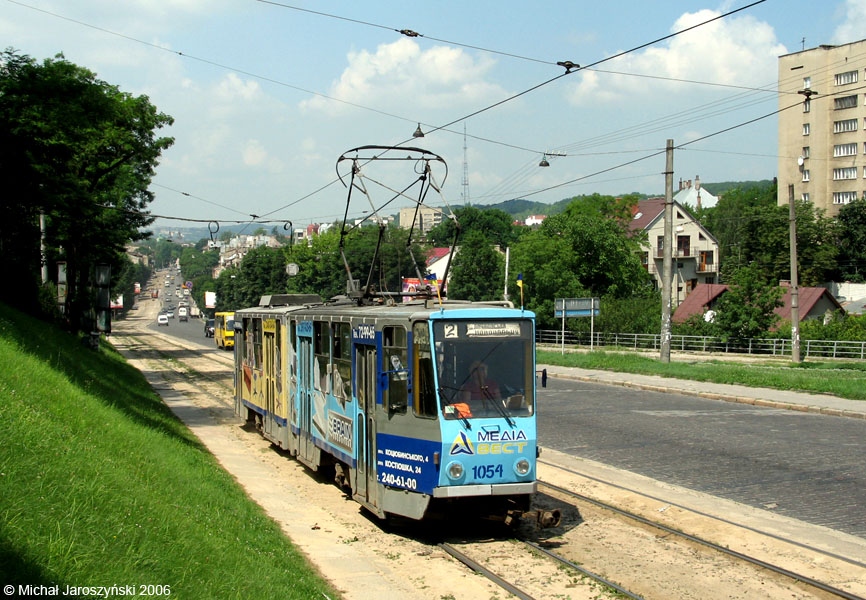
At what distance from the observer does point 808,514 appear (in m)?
11.8

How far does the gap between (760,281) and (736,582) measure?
40.0m

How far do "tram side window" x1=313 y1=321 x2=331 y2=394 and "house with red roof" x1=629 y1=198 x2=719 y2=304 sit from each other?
69.4 meters

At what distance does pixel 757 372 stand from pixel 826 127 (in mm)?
62272

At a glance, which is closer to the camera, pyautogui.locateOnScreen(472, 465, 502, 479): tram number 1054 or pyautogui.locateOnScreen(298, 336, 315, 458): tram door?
pyautogui.locateOnScreen(472, 465, 502, 479): tram number 1054

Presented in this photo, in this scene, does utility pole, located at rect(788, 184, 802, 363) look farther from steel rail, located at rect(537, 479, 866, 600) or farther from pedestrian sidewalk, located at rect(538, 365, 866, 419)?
steel rail, located at rect(537, 479, 866, 600)

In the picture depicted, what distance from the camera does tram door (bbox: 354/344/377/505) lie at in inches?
439

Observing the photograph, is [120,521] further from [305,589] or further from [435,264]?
[435,264]

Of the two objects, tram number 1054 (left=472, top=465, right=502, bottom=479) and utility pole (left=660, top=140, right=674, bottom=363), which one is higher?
utility pole (left=660, top=140, right=674, bottom=363)

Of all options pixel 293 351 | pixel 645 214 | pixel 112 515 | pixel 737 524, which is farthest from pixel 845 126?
pixel 112 515

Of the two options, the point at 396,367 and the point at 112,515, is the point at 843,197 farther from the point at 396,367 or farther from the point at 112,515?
the point at 112,515

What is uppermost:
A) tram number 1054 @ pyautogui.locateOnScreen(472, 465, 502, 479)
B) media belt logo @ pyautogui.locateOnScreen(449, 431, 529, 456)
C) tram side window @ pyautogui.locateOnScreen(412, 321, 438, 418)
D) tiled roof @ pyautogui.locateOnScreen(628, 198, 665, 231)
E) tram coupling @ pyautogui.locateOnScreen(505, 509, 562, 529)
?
tiled roof @ pyautogui.locateOnScreen(628, 198, 665, 231)

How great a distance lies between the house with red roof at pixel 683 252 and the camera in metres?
80.4

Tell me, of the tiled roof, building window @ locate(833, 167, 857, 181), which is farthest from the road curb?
building window @ locate(833, 167, 857, 181)

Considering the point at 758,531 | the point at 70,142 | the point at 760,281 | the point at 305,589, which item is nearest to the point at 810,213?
the point at 760,281
